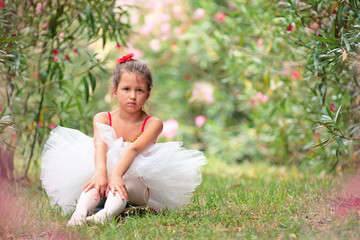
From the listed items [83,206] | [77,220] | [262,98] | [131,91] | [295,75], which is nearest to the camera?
[77,220]

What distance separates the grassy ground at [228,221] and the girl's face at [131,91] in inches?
23.7

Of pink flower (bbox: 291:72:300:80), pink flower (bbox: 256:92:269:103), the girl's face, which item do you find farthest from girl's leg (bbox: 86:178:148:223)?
pink flower (bbox: 256:92:269:103)

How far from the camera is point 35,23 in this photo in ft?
10.7

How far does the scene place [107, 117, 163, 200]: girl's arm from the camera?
2.34 metres

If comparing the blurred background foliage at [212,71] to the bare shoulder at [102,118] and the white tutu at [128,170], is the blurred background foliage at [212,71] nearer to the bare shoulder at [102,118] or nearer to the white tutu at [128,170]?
the bare shoulder at [102,118]

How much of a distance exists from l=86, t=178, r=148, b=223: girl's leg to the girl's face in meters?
0.42

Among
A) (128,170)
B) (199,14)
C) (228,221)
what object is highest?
(199,14)

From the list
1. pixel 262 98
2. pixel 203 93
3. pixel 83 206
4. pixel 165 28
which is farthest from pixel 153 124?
pixel 165 28

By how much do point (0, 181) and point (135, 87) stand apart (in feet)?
4.54

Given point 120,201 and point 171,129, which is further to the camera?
point 171,129

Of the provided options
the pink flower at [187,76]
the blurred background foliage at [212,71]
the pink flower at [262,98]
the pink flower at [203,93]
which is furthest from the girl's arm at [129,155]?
the pink flower at [187,76]

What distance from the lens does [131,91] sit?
255 cm

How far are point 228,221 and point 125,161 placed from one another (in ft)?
2.01

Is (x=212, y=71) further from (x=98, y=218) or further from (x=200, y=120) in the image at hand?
(x=98, y=218)
